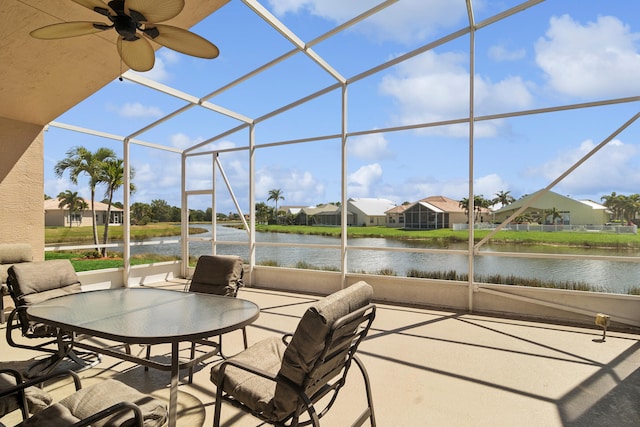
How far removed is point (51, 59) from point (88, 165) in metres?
2.86

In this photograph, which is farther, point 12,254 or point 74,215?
point 74,215

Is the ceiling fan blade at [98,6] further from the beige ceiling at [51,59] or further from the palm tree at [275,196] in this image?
the palm tree at [275,196]

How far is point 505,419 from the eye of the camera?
2414 millimetres

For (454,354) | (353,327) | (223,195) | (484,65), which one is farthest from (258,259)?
(353,327)

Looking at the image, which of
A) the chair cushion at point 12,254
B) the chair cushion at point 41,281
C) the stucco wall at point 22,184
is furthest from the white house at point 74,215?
the chair cushion at point 41,281

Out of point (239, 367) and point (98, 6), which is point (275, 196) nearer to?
point (98, 6)

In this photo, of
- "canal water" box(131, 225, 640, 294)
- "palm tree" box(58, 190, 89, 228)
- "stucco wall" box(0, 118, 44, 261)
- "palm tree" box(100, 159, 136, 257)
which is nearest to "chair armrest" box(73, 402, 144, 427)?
"canal water" box(131, 225, 640, 294)

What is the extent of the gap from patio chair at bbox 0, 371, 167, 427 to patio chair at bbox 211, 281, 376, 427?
0.37m

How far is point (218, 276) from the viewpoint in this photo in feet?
12.3

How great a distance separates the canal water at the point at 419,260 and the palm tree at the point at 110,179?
679 millimetres

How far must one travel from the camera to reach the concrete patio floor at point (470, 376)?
245 centimetres

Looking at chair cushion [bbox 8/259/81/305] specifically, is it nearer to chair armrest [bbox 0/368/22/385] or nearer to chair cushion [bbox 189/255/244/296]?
chair cushion [bbox 189/255/244/296]

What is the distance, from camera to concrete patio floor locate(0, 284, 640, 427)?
2.45 m

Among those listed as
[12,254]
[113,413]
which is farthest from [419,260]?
[12,254]
